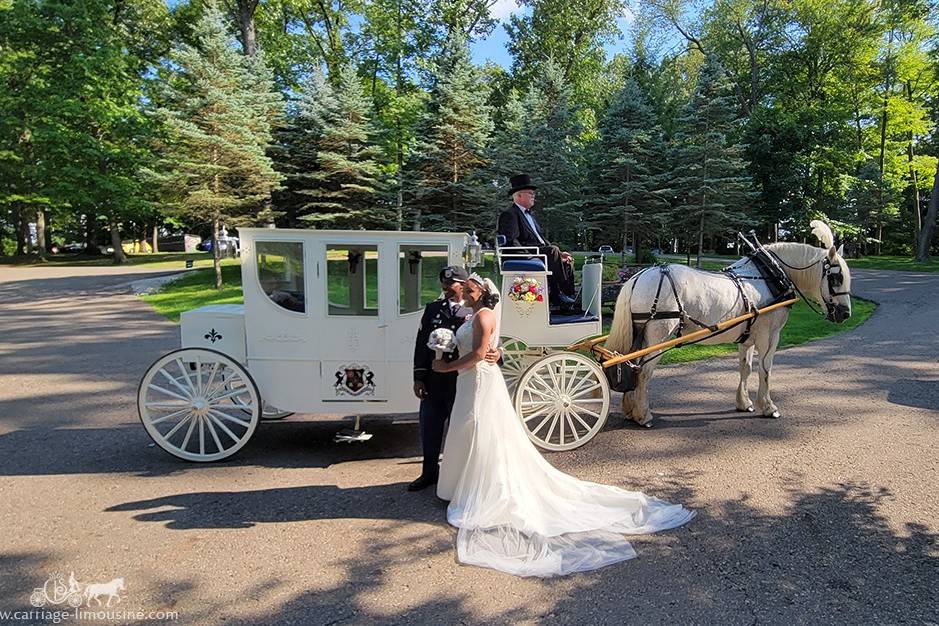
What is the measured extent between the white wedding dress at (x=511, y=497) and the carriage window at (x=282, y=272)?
178cm

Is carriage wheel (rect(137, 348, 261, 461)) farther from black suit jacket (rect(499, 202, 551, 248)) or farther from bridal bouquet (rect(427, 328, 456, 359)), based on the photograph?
black suit jacket (rect(499, 202, 551, 248))

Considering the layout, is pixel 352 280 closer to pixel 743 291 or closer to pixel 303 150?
pixel 743 291

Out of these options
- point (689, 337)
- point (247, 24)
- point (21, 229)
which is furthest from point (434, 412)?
point (21, 229)

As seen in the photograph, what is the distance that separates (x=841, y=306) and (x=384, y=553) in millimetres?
6024

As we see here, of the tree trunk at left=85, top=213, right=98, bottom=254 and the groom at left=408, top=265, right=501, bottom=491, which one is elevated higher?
the tree trunk at left=85, top=213, right=98, bottom=254

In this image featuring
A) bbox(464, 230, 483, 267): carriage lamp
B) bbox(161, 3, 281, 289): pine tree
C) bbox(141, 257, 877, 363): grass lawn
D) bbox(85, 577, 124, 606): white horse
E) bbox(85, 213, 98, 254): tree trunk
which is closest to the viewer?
bbox(85, 577, 124, 606): white horse

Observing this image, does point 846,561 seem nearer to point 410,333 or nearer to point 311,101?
point 410,333

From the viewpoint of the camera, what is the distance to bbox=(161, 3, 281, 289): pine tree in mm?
17984

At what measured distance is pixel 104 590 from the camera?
10.9 feet

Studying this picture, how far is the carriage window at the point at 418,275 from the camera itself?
5.18 meters

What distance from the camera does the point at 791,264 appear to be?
6.79 meters

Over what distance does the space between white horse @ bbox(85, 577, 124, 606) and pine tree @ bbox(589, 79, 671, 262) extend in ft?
62.7

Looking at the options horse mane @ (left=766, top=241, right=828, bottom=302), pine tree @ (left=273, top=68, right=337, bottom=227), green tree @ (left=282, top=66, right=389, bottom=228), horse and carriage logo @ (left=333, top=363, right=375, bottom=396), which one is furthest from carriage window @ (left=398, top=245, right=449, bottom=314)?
pine tree @ (left=273, top=68, right=337, bottom=227)

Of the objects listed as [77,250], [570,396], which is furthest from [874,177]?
[77,250]
